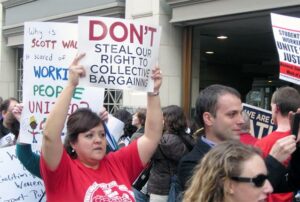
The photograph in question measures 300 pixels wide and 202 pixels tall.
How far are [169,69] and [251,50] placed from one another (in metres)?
5.16

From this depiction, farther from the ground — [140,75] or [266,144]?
[140,75]

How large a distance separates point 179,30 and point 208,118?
7153 mm

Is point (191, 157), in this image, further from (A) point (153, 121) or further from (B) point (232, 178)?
(B) point (232, 178)

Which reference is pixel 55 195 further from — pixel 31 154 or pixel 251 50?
pixel 251 50

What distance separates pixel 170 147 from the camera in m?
6.28

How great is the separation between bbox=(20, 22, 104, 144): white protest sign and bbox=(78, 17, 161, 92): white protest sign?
745 millimetres

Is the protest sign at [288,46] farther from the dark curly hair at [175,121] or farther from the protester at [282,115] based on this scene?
the dark curly hair at [175,121]

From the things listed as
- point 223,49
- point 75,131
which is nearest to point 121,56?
point 75,131

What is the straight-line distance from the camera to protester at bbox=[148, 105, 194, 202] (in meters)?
6.29

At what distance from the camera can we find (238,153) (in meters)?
2.29

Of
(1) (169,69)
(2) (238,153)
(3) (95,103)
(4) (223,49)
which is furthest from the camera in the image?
(4) (223,49)

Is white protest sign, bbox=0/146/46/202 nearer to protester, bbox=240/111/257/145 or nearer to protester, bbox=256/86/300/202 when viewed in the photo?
protester, bbox=256/86/300/202

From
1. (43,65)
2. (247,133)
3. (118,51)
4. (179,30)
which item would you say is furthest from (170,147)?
(179,30)

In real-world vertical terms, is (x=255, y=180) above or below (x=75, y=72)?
below
